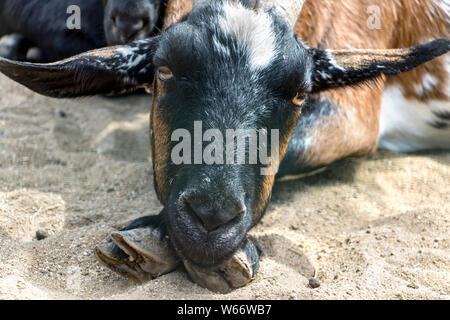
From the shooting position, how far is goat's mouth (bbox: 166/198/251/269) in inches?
103

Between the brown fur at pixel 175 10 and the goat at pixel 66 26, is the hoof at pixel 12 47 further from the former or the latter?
the brown fur at pixel 175 10

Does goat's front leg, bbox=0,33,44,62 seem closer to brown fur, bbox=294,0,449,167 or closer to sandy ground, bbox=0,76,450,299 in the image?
sandy ground, bbox=0,76,450,299

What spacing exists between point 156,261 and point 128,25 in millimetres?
2064

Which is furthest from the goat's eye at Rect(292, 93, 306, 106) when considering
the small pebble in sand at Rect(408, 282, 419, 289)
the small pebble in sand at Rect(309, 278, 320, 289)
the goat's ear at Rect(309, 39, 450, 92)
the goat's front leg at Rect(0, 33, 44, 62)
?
the goat's front leg at Rect(0, 33, 44, 62)

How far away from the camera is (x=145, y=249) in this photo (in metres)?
2.88

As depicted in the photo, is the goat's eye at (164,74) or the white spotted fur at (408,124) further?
the white spotted fur at (408,124)

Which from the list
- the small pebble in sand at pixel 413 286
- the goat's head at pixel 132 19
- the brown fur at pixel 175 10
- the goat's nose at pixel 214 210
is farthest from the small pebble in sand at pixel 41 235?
the small pebble in sand at pixel 413 286

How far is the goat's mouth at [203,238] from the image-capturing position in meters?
2.62

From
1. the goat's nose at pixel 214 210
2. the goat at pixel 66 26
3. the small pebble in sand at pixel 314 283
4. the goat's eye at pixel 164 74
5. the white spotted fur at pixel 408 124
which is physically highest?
the goat's eye at pixel 164 74

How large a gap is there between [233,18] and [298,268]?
55.0 inches

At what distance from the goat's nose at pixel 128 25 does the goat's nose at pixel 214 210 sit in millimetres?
2038

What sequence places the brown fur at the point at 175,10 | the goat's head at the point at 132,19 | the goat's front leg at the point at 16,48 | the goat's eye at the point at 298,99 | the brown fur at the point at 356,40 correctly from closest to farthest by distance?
the goat's eye at the point at 298,99 → the brown fur at the point at 175,10 → the brown fur at the point at 356,40 → the goat's head at the point at 132,19 → the goat's front leg at the point at 16,48

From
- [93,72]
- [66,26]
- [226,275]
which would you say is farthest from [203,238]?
[66,26]
